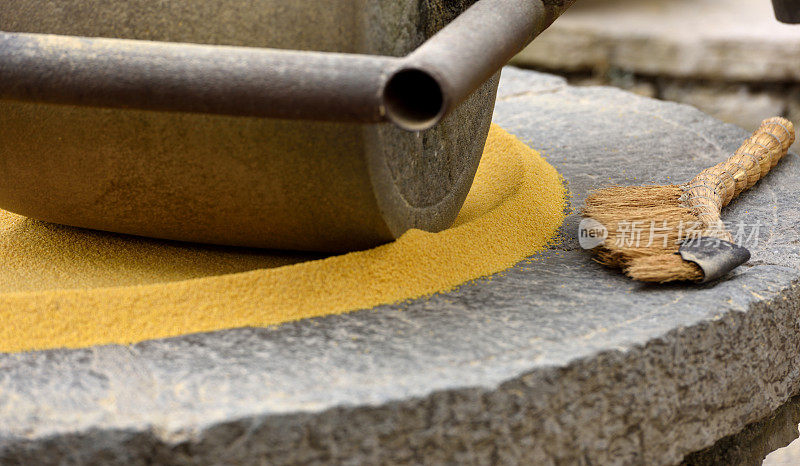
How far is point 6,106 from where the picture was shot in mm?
1261

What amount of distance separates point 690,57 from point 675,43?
93 millimetres

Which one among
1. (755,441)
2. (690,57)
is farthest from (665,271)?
(690,57)

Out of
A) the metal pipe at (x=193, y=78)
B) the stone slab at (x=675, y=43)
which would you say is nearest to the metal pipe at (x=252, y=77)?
the metal pipe at (x=193, y=78)

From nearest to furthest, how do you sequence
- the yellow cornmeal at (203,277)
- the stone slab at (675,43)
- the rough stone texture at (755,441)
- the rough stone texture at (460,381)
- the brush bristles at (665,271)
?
the rough stone texture at (460,381)
the yellow cornmeal at (203,277)
the brush bristles at (665,271)
the rough stone texture at (755,441)
the stone slab at (675,43)

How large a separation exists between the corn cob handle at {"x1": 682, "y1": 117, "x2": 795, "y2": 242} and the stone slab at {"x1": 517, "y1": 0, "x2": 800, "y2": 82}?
6.16 feet

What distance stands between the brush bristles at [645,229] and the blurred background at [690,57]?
240cm

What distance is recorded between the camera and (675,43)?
12.4 ft

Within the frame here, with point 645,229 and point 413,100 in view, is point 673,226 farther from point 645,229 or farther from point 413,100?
point 413,100

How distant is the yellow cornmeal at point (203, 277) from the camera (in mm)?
1148

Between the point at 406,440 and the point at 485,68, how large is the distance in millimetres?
465

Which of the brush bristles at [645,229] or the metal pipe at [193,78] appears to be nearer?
the metal pipe at [193,78]

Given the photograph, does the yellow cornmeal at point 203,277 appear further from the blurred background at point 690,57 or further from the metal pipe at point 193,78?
the blurred background at point 690,57

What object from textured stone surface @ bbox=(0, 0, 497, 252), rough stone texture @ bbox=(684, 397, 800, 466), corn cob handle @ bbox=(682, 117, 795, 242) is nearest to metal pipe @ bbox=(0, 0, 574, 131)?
textured stone surface @ bbox=(0, 0, 497, 252)

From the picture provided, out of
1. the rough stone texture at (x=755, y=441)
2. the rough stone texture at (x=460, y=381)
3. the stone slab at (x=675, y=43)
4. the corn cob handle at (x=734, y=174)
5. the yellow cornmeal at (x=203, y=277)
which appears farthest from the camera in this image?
the stone slab at (x=675, y=43)
